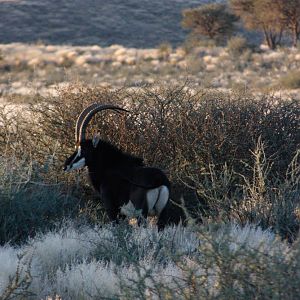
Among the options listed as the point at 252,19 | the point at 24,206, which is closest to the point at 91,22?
the point at 252,19

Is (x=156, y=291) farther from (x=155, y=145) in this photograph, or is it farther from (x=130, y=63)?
(x=130, y=63)

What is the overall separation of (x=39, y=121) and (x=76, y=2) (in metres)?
54.2

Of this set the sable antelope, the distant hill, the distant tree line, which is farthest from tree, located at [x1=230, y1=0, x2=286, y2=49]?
the sable antelope

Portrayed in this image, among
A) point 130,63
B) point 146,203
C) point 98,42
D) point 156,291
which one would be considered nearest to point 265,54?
point 130,63

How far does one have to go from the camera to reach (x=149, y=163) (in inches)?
360

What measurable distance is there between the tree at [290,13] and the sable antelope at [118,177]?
3297cm

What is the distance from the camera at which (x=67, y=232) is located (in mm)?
6652

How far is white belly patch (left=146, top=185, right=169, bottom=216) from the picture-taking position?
748cm

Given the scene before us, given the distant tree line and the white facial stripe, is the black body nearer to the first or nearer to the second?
the white facial stripe

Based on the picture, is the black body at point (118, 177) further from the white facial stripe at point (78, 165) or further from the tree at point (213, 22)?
the tree at point (213, 22)

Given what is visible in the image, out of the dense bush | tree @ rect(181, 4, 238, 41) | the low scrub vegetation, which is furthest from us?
tree @ rect(181, 4, 238, 41)

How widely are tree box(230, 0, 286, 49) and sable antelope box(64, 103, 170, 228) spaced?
33.2 meters

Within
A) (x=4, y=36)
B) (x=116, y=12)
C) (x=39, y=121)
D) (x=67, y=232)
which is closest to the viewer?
(x=67, y=232)

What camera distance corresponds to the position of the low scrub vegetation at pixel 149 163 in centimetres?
564
